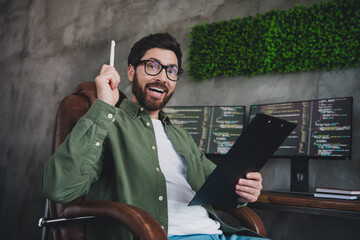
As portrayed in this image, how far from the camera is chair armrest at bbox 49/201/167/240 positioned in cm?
101

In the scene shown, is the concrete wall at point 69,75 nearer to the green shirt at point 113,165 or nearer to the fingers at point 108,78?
the green shirt at point 113,165

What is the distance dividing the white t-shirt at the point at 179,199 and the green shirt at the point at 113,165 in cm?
4

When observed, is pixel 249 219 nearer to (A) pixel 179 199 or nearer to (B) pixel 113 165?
(A) pixel 179 199

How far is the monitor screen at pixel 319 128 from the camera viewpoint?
7.27ft

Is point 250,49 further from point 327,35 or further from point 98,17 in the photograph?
point 98,17

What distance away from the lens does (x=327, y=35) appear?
254cm

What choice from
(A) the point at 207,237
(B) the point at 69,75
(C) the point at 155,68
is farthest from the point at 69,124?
(B) the point at 69,75

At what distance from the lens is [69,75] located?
13.3ft

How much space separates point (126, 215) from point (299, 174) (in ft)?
5.71

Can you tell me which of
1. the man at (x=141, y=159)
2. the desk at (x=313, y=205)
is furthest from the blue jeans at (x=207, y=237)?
the desk at (x=313, y=205)

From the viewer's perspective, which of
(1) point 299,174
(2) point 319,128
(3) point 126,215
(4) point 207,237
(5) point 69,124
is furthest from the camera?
(1) point 299,174

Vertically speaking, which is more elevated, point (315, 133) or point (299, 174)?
point (315, 133)

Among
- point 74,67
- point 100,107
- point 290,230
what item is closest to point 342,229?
point 290,230

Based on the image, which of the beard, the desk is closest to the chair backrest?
the beard
